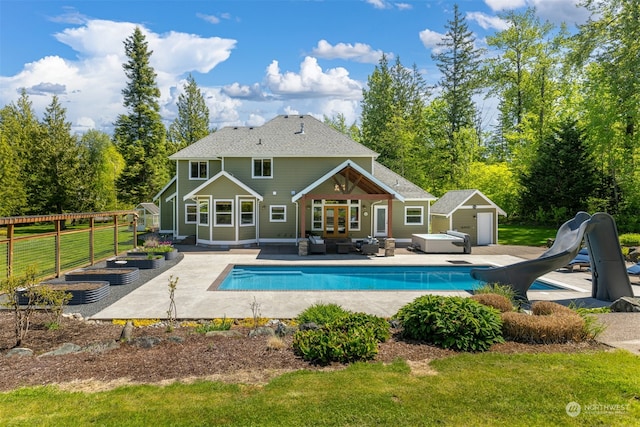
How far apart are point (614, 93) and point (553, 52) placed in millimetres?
12637

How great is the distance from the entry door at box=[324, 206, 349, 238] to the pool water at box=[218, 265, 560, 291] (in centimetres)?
668

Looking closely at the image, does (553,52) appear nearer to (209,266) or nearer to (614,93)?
(614,93)

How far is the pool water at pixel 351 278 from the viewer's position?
42.9 feet

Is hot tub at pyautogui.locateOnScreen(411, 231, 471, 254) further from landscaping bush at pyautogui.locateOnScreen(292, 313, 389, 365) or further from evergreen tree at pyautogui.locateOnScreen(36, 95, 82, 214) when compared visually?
evergreen tree at pyautogui.locateOnScreen(36, 95, 82, 214)

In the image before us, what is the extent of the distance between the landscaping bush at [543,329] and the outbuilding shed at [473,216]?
16868mm

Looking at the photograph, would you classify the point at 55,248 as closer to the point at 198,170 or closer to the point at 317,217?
the point at 198,170

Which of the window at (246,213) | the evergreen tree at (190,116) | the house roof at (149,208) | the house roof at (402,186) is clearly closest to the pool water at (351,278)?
the window at (246,213)

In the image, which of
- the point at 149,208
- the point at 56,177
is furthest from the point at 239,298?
the point at 56,177

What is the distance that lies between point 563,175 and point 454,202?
37.1ft

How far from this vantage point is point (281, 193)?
23.5 meters

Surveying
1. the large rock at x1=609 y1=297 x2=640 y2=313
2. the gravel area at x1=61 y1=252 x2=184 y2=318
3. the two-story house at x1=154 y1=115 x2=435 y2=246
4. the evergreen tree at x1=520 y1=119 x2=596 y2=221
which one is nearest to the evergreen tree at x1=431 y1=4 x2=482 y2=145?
→ the evergreen tree at x1=520 y1=119 x2=596 y2=221

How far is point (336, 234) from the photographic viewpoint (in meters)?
23.4

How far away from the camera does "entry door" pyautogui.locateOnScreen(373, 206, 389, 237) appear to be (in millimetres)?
23859

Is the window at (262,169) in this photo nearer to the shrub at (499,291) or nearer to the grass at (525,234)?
the grass at (525,234)
